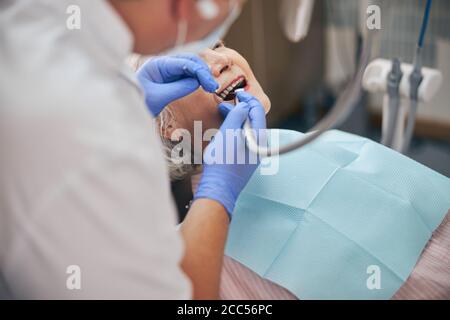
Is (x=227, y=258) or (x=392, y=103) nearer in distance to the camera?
(x=227, y=258)

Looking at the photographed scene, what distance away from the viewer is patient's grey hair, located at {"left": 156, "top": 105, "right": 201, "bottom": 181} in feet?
4.37

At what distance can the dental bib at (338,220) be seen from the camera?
1.11 metres

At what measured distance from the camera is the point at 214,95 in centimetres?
138

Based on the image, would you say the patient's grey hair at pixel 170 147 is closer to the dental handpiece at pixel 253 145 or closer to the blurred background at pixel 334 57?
the dental handpiece at pixel 253 145

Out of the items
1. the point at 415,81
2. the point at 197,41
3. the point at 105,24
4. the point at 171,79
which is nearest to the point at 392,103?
the point at 415,81

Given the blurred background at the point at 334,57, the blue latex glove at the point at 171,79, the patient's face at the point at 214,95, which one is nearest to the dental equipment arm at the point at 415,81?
the patient's face at the point at 214,95

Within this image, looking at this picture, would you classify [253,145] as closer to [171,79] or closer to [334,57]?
[171,79]

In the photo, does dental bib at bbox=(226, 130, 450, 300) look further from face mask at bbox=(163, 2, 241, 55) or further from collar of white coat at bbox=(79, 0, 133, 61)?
collar of white coat at bbox=(79, 0, 133, 61)

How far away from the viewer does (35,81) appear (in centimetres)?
73

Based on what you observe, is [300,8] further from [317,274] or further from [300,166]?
[317,274]

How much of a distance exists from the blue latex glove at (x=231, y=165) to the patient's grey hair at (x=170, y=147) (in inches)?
7.5

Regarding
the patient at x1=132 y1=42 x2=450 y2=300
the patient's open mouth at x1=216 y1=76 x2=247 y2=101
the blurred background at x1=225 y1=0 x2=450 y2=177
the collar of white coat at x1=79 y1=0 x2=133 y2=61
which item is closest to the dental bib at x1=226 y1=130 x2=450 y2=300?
the patient at x1=132 y1=42 x2=450 y2=300

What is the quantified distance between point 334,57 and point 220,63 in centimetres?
167
